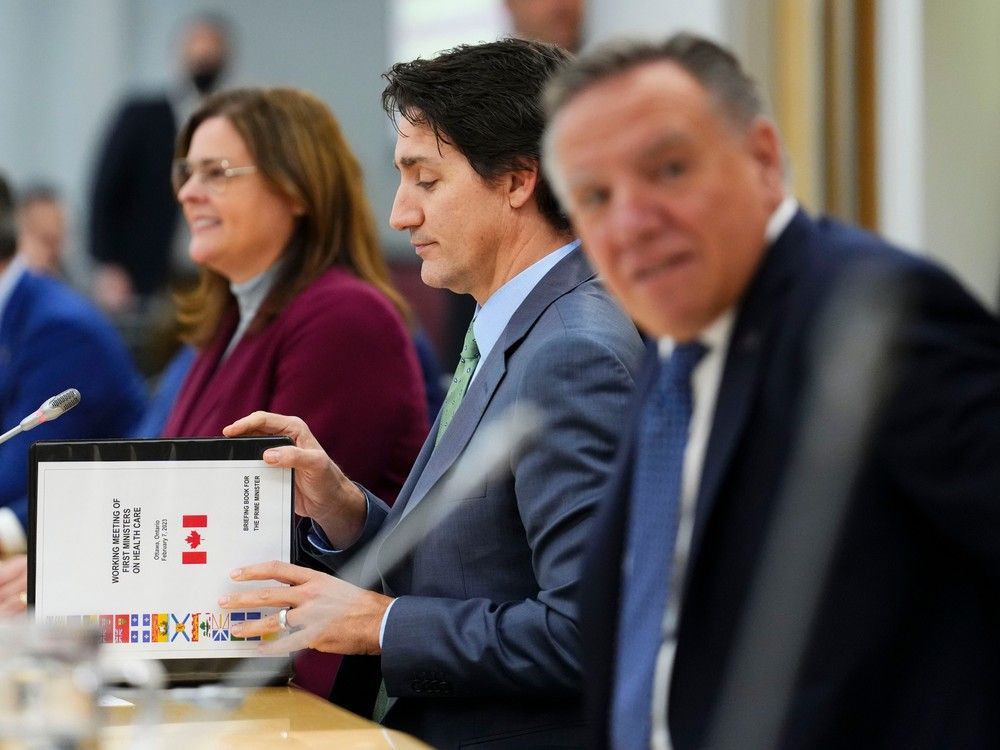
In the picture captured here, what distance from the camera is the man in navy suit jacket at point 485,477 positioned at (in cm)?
174

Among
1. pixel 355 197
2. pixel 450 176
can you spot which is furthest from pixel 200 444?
pixel 355 197

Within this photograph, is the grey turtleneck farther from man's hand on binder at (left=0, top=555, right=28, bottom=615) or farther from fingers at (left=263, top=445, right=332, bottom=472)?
fingers at (left=263, top=445, right=332, bottom=472)

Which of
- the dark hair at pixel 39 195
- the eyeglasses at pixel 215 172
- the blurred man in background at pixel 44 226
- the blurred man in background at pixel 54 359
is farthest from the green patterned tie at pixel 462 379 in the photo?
the dark hair at pixel 39 195

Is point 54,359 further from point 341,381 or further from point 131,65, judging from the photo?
point 131,65

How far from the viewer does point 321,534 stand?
2098 millimetres

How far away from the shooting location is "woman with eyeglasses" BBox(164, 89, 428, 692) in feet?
7.89

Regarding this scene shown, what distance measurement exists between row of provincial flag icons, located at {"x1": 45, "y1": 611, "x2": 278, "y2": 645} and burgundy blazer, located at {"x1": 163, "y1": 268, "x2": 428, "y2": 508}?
56cm

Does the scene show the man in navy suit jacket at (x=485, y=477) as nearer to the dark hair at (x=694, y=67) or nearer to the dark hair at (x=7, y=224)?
the dark hair at (x=694, y=67)

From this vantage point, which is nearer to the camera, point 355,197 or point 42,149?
point 355,197

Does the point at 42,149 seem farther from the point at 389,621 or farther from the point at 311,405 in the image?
the point at 389,621

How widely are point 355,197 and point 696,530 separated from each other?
153 centimetres

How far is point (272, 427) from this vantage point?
199cm

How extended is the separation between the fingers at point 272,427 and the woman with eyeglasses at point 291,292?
35 centimetres

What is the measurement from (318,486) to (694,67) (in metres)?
0.86
